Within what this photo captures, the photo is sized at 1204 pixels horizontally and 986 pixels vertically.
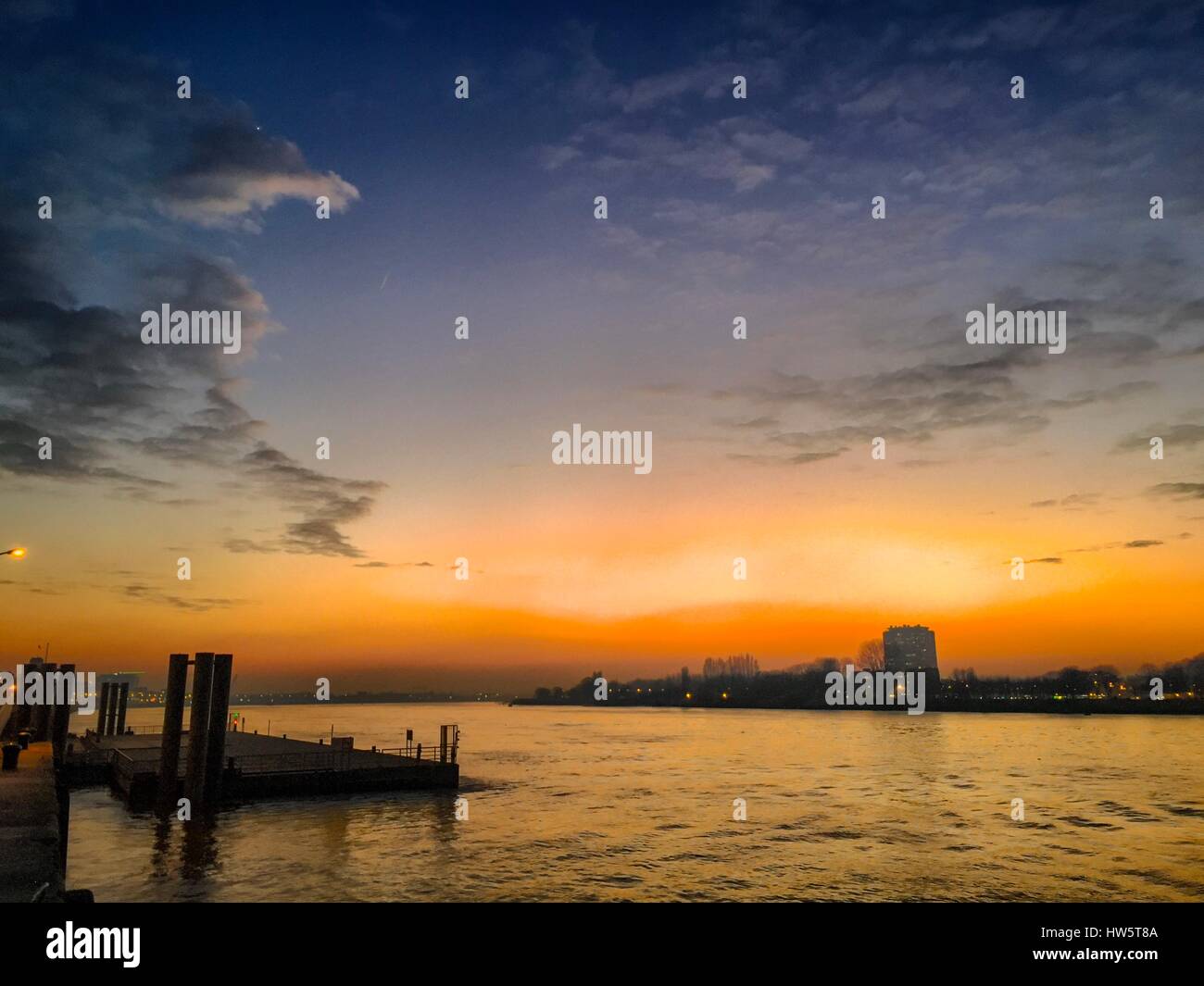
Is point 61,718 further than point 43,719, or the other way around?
point 43,719

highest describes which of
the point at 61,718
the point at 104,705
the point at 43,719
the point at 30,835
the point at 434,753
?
the point at 30,835

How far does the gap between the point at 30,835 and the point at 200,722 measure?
24.4 m

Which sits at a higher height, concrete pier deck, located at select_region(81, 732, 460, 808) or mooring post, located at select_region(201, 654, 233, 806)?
mooring post, located at select_region(201, 654, 233, 806)

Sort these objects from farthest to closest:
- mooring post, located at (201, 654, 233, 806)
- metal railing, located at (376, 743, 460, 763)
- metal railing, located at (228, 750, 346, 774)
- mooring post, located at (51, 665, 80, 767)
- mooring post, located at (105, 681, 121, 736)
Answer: mooring post, located at (105, 681, 121, 736) < metal railing, located at (376, 743, 460, 763) < mooring post, located at (51, 665, 80, 767) < metal railing, located at (228, 750, 346, 774) < mooring post, located at (201, 654, 233, 806)

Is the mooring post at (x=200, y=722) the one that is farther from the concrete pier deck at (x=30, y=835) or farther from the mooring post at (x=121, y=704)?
the mooring post at (x=121, y=704)

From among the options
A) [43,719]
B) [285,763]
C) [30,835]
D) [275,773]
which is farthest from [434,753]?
[30,835]

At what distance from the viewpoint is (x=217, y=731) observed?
45.3 metres

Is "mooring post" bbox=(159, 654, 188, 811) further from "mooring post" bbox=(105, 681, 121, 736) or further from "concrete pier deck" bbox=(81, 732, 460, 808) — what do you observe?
"mooring post" bbox=(105, 681, 121, 736)

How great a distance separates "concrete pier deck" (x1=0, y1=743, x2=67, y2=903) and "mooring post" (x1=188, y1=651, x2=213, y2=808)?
7.80 m

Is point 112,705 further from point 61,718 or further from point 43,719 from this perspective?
point 61,718

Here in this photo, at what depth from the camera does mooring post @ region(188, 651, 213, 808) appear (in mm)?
44250

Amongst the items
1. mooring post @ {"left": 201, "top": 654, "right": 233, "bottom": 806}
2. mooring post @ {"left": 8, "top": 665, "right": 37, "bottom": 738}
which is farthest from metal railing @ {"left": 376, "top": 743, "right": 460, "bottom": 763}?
mooring post @ {"left": 8, "top": 665, "right": 37, "bottom": 738}
